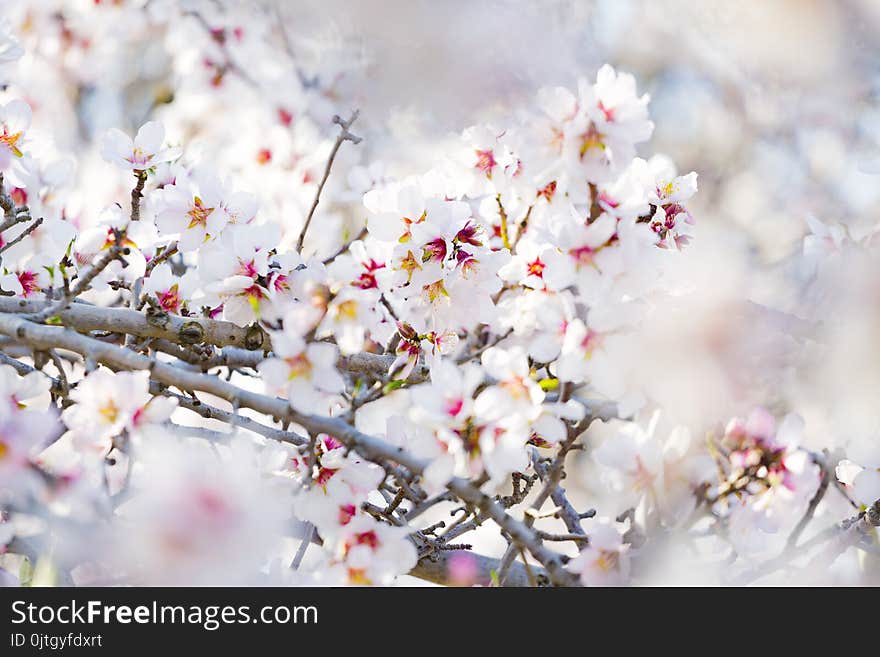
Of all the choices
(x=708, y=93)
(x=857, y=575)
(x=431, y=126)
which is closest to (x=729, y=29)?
(x=708, y=93)

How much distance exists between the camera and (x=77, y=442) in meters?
0.70

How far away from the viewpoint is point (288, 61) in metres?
2.56

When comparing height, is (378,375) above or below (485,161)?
below

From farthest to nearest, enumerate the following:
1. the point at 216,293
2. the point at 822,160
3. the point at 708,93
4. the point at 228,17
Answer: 1. the point at 708,93
2. the point at 822,160
3. the point at 228,17
4. the point at 216,293

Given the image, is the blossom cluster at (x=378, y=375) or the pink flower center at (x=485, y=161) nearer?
the blossom cluster at (x=378, y=375)

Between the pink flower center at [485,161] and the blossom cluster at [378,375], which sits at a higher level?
the pink flower center at [485,161]

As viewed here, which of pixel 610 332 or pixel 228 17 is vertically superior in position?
pixel 228 17

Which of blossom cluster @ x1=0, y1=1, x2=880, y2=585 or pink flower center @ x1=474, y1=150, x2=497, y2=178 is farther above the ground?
pink flower center @ x1=474, y1=150, x2=497, y2=178

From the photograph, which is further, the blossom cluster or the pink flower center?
the pink flower center

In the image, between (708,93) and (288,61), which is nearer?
(288,61)

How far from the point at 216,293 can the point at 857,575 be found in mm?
1007
